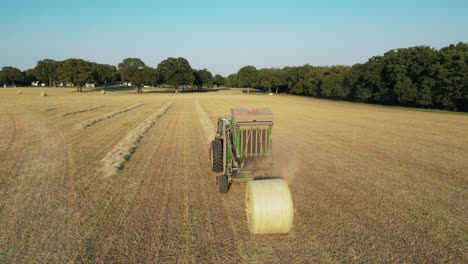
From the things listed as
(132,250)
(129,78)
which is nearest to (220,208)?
(132,250)

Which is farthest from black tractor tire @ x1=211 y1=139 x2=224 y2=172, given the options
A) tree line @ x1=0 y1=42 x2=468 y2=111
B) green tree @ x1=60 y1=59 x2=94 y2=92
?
green tree @ x1=60 y1=59 x2=94 y2=92

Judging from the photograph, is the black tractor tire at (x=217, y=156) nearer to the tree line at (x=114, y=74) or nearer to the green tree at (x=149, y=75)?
the tree line at (x=114, y=74)

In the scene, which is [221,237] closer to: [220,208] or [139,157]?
[220,208]

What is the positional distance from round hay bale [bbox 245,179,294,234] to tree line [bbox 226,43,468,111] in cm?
4420

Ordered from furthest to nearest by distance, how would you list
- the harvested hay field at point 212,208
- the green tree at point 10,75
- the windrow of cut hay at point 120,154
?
the green tree at point 10,75, the windrow of cut hay at point 120,154, the harvested hay field at point 212,208

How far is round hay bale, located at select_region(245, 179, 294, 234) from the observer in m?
6.59

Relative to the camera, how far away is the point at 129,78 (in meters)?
94.4

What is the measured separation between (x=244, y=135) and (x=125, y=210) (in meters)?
3.78

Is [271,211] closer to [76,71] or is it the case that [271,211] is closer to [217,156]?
[217,156]

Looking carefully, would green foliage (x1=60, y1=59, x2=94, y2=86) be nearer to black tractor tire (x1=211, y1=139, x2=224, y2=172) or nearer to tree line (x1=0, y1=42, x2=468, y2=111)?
tree line (x1=0, y1=42, x2=468, y2=111)

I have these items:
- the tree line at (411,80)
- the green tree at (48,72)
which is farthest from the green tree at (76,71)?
the tree line at (411,80)

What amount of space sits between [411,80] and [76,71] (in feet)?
261

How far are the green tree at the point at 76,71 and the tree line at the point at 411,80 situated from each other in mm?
64237

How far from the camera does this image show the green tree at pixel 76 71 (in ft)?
278
